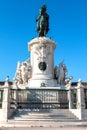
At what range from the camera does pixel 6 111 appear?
21.1m

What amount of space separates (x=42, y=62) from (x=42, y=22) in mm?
5201

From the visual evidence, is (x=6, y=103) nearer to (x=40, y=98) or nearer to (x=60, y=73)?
(x=40, y=98)

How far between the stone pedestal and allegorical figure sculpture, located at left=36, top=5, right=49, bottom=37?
1891 millimetres

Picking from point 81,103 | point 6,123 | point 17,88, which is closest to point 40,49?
point 17,88

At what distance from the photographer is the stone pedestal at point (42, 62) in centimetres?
2734

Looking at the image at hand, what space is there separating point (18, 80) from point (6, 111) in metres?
7.65

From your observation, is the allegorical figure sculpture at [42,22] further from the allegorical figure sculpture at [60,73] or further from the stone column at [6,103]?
the stone column at [6,103]

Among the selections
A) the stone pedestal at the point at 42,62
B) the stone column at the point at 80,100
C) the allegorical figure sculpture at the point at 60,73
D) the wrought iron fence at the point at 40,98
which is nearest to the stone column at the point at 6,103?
the wrought iron fence at the point at 40,98

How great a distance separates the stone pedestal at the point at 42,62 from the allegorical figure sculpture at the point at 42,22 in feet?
6.20

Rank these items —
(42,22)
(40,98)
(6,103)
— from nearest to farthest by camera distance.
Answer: (6,103), (40,98), (42,22)

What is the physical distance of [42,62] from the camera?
28016mm

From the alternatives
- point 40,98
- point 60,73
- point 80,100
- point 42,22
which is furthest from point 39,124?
point 42,22

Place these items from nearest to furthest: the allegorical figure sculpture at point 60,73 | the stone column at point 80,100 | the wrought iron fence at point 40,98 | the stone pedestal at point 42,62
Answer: the stone column at point 80,100
the wrought iron fence at point 40,98
the stone pedestal at point 42,62
the allegorical figure sculpture at point 60,73

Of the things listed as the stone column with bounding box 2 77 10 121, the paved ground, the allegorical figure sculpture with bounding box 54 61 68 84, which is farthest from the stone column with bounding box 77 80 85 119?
the stone column with bounding box 2 77 10 121
